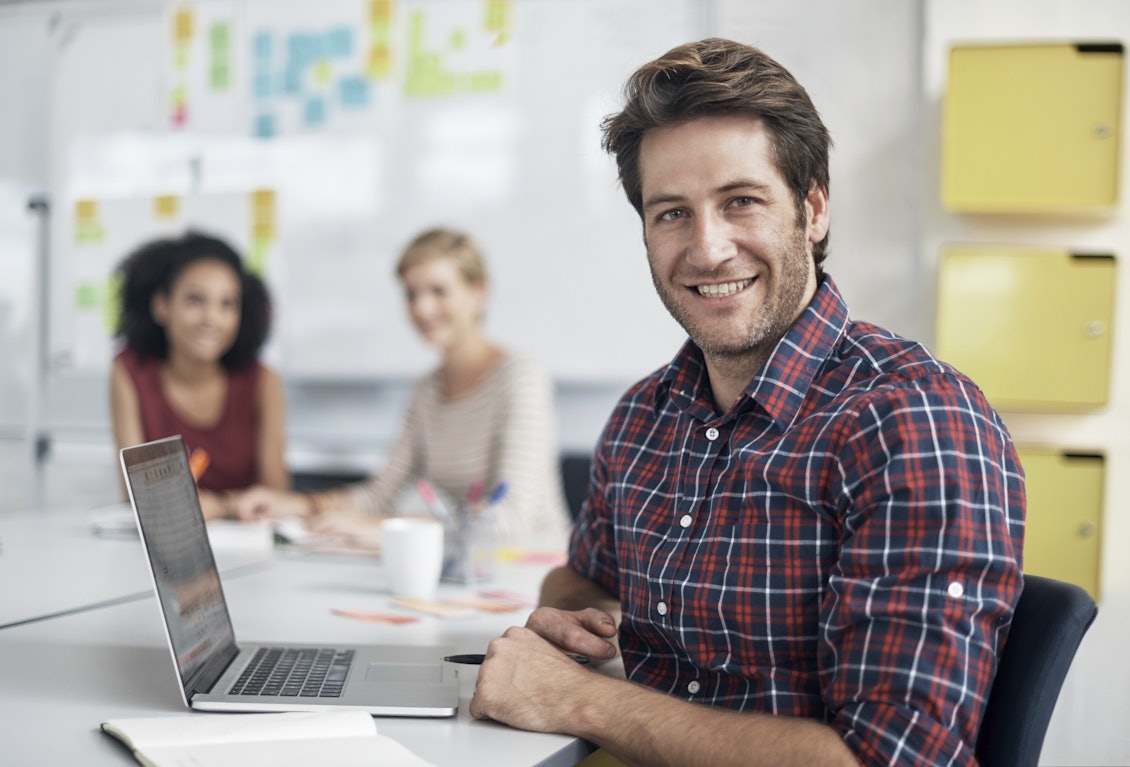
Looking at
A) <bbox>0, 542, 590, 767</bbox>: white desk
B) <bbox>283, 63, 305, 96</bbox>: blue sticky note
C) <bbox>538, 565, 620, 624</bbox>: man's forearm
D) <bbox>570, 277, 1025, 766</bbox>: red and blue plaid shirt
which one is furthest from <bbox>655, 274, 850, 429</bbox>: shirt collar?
<bbox>283, 63, 305, 96</bbox>: blue sticky note

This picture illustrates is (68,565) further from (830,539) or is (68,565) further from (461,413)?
(830,539)

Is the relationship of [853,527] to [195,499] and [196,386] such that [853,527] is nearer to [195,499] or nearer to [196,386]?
[195,499]

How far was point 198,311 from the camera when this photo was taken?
2.91 meters

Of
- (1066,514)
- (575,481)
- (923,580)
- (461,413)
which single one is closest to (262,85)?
(461,413)

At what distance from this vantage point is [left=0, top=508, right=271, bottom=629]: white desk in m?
1.49

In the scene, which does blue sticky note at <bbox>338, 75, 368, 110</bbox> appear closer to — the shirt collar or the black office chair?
the black office chair

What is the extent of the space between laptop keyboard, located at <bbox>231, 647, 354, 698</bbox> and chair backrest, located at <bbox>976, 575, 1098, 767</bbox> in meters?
0.60

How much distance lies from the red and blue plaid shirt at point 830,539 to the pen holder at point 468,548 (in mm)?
423

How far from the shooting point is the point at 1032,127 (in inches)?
99.9

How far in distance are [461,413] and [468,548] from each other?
0.93 meters

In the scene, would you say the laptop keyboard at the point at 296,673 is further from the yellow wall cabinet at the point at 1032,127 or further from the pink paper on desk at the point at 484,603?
the yellow wall cabinet at the point at 1032,127

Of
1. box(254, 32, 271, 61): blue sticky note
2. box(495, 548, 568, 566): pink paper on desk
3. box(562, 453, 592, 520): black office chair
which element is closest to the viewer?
box(495, 548, 568, 566): pink paper on desk

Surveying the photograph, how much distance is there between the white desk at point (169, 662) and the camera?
3.07ft

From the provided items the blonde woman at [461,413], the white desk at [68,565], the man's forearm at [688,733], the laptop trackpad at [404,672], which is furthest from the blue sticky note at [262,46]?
the man's forearm at [688,733]
